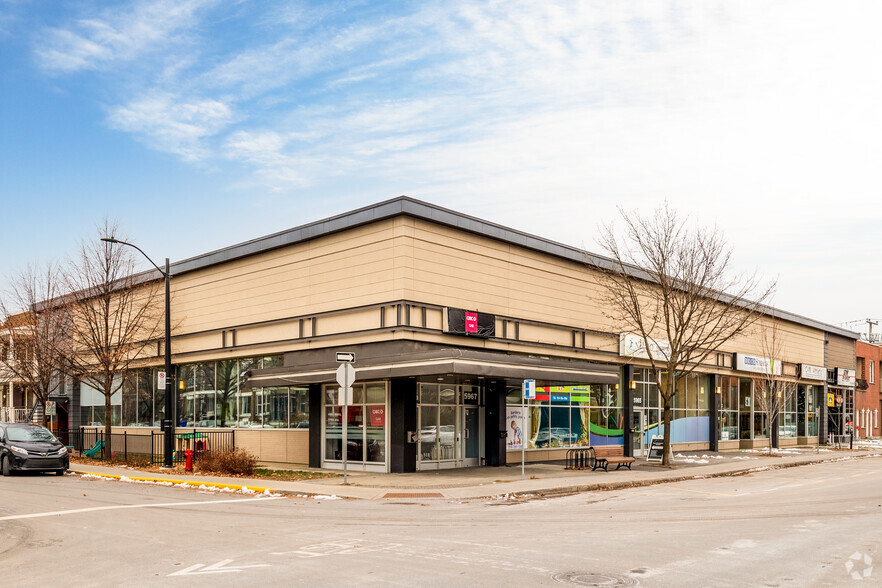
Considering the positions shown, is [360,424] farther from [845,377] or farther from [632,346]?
[845,377]

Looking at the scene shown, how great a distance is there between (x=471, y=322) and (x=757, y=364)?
25.4 m

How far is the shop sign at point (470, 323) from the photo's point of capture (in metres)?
25.7

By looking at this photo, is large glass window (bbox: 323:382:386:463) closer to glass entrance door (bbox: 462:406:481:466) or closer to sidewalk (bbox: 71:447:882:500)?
sidewalk (bbox: 71:447:882:500)

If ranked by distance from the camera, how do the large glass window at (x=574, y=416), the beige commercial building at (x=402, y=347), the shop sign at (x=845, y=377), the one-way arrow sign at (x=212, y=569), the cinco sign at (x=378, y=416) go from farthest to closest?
the shop sign at (x=845, y=377) < the large glass window at (x=574, y=416) < the cinco sign at (x=378, y=416) < the beige commercial building at (x=402, y=347) < the one-way arrow sign at (x=212, y=569)

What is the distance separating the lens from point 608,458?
2697cm

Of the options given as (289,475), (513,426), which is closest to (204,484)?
(289,475)

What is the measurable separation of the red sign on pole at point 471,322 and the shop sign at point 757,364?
2247 cm

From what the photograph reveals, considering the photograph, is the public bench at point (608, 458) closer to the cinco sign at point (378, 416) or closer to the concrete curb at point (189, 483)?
the cinco sign at point (378, 416)

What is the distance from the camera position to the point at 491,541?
11.7 meters

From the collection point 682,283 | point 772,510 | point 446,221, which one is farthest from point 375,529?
point 682,283

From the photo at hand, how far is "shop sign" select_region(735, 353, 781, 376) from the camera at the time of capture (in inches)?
1708

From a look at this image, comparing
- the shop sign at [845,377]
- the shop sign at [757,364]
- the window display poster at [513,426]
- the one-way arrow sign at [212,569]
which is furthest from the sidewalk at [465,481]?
the shop sign at [845,377]

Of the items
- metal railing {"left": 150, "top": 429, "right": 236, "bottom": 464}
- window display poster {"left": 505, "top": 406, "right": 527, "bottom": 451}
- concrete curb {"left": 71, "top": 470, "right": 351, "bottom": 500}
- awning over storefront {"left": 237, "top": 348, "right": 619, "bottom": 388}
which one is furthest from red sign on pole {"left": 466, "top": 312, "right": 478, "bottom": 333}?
metal railing {"left": 150, "top": 429, "right": 236, "bottom": 464}

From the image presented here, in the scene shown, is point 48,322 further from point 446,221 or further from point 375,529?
point 375,529
